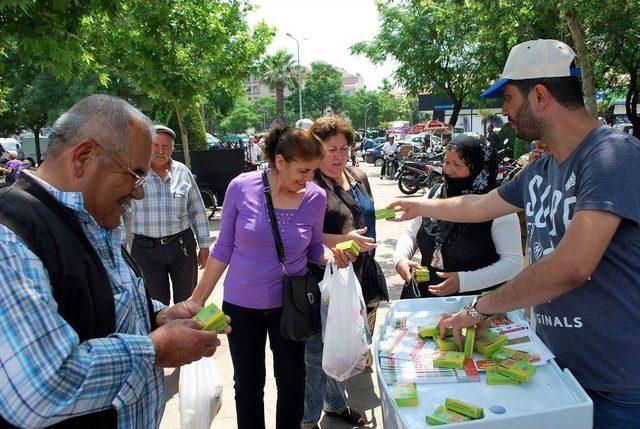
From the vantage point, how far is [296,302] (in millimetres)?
2582

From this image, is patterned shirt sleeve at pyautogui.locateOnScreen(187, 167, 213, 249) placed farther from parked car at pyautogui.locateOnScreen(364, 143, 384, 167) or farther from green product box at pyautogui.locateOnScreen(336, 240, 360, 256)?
parked car at pyautogui.locateOnScreen(364, 143, 384, 167)

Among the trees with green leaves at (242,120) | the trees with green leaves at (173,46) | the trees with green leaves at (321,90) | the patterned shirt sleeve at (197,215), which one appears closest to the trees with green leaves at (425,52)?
the trees with green leaves at (173,46)

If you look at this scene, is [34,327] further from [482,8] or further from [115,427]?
[482,8]

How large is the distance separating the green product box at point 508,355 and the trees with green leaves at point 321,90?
69153mm

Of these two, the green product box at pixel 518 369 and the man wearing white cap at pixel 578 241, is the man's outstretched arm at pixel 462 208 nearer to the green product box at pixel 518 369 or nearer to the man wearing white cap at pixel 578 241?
the man wearing white cap at pixel 578 241

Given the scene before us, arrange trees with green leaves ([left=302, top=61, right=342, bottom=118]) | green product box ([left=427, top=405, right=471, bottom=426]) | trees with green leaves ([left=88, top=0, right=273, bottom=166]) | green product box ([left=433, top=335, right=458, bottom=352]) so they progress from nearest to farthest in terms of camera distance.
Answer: green product box ([left=427, top=405, right=471, bottom=426]) < green product box ([left=433, top=335, right=458, bottom=352]) < trees with green leaves ([left=88, top=0, right=273, bottom=166]) < trees with green leaves ([left=302, top=61, right=342, bottom=118])

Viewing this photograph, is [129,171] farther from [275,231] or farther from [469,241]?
[469,241]

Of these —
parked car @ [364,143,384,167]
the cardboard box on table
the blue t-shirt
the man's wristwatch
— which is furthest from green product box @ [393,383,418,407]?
parked car @ [364,143,384,167]

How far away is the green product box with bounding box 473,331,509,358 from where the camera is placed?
5.44ft

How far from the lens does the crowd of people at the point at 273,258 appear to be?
3.86ft

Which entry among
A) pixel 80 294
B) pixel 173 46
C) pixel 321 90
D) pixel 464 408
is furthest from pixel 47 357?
pixel 321 90

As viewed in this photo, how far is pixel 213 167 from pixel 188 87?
10.2 feet

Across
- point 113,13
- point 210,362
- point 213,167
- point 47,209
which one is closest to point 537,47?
point 47,209

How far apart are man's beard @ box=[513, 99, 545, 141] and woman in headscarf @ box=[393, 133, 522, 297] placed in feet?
3.01
